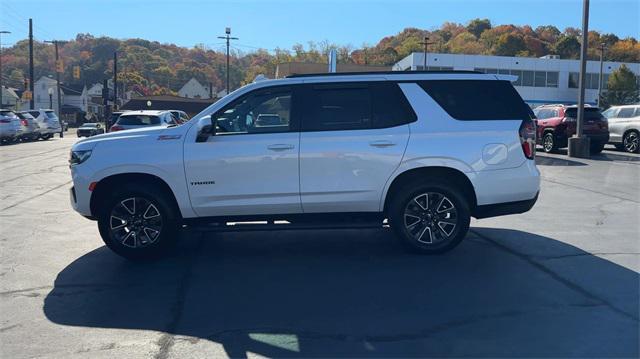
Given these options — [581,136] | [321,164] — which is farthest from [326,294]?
[581,136]

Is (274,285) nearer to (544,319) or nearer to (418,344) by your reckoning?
(418,344)

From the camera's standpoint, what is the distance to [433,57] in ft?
206

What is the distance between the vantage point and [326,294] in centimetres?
548

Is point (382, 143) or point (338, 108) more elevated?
point (338, 108)

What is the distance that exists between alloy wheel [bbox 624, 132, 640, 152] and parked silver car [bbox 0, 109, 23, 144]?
26.8 meters

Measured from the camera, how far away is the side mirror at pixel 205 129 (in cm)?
631

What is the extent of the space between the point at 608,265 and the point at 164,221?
491cm

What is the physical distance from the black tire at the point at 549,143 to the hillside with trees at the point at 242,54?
63.4 meters

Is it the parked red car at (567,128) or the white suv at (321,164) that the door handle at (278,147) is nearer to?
the white suv at (321,164)

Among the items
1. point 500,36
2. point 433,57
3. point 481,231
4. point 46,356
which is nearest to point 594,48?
point 500,36

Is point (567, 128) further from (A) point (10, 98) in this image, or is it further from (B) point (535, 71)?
(A) point (10, 98)

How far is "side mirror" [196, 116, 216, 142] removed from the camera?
249 inches

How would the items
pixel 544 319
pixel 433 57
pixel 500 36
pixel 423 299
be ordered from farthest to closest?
pixel 500 36
pixel 433 57
pixel 423 299
pixel 544 319

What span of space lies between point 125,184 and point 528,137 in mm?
4624
